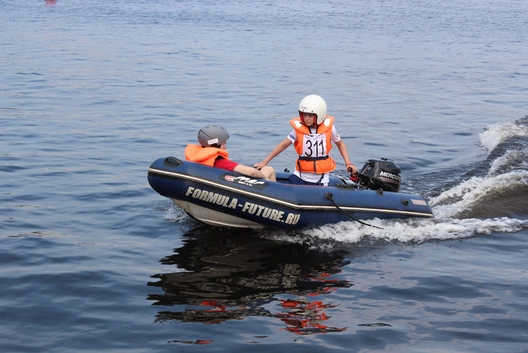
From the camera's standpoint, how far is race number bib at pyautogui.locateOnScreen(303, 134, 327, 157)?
28.9ft

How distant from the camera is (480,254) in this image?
317 inches

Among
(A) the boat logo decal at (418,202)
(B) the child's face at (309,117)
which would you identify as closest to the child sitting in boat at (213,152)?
(B) the child's face at (309,117)

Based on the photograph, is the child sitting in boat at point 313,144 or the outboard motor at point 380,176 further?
the outboard motor at point 380,176

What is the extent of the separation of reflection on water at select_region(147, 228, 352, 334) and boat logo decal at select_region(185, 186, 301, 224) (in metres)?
0.34

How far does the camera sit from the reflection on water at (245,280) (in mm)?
6418

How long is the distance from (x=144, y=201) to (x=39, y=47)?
671 inches

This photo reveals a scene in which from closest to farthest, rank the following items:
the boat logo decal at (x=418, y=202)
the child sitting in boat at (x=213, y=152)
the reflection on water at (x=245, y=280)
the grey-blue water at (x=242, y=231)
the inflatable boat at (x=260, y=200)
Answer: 1. the grey-blue water at (x=242, y=231)
2. the reflection on water at (x=245, y=280)
3. the inflatable boat at (x=260, y=200)
4. the child sitting in boat at (x=213, y=152)
5. the boat logo decal at (x=418, y=202)

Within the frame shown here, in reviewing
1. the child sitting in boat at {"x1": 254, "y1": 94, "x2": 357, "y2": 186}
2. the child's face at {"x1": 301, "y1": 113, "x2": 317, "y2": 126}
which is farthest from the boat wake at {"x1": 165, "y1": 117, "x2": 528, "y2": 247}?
the child's face at {"x1": 301, "y1": 113, "x2": 317, "y2": 126}

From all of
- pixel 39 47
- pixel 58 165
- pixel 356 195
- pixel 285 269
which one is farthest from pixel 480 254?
pixel 39 47

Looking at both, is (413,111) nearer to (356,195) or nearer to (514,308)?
(356,195)

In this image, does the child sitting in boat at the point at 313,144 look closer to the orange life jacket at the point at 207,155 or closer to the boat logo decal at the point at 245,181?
the boat logo decal at the point at 245,181

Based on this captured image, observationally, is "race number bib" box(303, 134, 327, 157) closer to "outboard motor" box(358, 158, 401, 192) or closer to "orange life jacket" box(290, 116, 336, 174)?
"orange life jacket" box(290, 116, 336, 174)

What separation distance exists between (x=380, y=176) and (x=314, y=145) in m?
1.01

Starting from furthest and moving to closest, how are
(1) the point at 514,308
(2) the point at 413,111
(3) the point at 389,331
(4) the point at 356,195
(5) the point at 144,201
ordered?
(2) the point at 413,111, (5) the point at 144,201, (4) the point at 356,195, (1) the point at 514,308, (3) the point at 389,331
